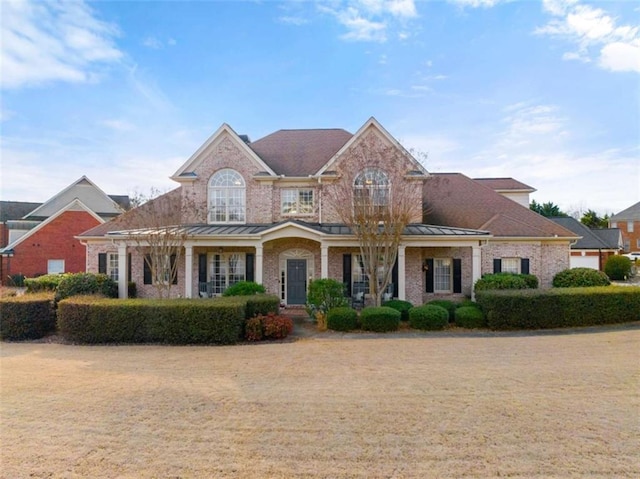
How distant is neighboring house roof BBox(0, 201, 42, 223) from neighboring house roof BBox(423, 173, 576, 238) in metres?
44.6

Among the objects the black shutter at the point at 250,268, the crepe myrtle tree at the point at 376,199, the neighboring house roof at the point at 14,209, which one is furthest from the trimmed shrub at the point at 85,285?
the neighboring house roof at the point at 14,209

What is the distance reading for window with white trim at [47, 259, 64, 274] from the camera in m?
29.5

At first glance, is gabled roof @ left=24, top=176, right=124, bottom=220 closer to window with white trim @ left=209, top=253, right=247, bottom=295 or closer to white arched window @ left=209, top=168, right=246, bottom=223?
white arched window @ left=209, top=168, right=246, bottom=223

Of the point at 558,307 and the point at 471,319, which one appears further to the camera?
the point at 471,319

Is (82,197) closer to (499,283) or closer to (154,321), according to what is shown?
(154,321)

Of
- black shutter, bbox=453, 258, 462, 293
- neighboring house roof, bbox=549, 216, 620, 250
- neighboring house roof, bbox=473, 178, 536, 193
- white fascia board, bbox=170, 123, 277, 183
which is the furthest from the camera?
neighboring house roof, bbox=549, 216, 620, 250

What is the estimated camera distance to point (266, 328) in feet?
37.3

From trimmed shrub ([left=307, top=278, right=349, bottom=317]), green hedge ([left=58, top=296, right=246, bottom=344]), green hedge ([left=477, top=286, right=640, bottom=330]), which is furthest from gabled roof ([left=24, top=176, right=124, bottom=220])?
green hedge ([left=477, top=286, right=640, bottom=330])

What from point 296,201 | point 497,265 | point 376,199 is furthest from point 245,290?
point 497,265

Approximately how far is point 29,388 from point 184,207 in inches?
456

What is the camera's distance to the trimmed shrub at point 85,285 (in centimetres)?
1570

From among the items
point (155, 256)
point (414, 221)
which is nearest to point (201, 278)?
point (155, 256)

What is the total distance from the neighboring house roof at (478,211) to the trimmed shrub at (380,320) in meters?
8.44

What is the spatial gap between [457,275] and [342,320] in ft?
25.6
